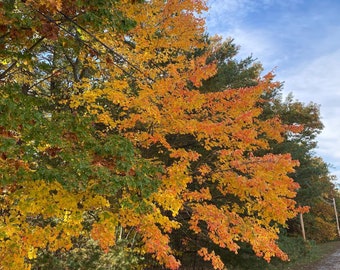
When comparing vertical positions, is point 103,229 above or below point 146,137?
below

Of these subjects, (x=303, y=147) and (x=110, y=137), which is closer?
(x=110, y=137)

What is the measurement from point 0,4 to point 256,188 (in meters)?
7.64

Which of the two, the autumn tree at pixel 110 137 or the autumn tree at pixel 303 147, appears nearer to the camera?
the autumn tree at pixel 110 137

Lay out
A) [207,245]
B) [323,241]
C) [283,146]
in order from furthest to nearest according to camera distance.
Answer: [323,241] < [283,146] < [207,245]

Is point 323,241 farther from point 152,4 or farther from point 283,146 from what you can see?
point 152,4

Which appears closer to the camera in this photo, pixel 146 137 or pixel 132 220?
pixel 132 220

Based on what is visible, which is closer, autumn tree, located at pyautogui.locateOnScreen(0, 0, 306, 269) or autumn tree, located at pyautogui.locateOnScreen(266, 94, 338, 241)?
autumn tree, located at pyautogui.locateOnScreen(0, 0, 306, 269)

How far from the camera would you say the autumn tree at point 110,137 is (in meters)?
5.05

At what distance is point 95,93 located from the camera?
25.4 ft

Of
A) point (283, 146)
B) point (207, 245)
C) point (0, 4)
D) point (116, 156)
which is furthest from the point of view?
point (283, 146)

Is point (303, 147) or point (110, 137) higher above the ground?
point (303, 147)

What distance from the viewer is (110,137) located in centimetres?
576

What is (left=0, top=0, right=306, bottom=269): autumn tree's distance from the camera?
5.05 metres

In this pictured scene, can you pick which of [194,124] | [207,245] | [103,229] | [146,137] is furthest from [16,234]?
[207,245]
